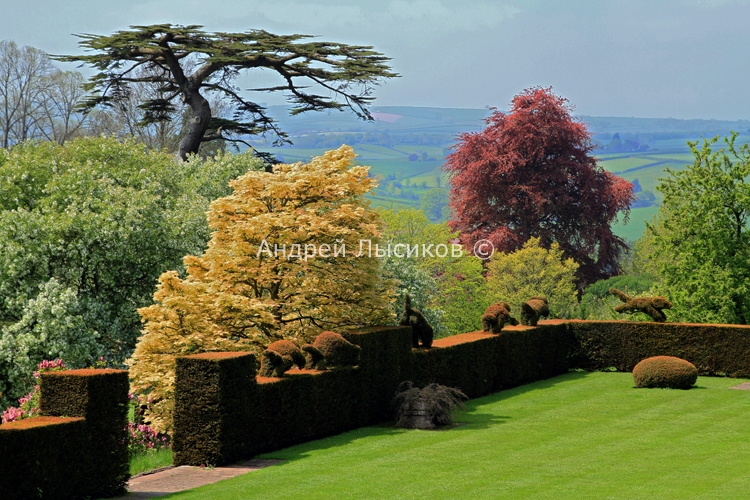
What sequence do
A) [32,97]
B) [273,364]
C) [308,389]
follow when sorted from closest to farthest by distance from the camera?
1. [273,364]
2. [308,389]
3. [32,97]

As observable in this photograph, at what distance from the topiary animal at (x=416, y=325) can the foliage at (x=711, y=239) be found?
13.2 metres

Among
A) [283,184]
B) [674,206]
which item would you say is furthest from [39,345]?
[674,206]

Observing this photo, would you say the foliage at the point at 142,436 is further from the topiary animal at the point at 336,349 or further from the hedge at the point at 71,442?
the hedge at the point at 71,442

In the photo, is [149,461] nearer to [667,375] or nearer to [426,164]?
[667,375]

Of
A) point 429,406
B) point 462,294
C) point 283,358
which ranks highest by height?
point 462,294

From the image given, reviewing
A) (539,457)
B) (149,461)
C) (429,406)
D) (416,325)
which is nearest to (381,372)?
(429,406)

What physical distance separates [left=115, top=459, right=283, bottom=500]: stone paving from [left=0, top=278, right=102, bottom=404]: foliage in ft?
29.4

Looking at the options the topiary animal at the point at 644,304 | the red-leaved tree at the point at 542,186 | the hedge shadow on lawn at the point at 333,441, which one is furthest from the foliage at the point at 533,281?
the hedge shadow on lawn at the point at 333,441

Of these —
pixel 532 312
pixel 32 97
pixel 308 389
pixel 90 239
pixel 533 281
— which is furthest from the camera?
pixel 32 97

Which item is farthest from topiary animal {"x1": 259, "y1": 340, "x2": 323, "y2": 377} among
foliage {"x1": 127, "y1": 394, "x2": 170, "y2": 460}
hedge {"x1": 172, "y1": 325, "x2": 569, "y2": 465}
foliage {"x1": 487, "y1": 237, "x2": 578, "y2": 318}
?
foliage {"x1": 487, "y1": 237, "x2": 578, "y2": 318}

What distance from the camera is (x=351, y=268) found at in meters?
20.5

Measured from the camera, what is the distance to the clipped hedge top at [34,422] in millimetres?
11758

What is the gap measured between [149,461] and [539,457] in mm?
6866

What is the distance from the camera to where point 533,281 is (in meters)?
45.7
